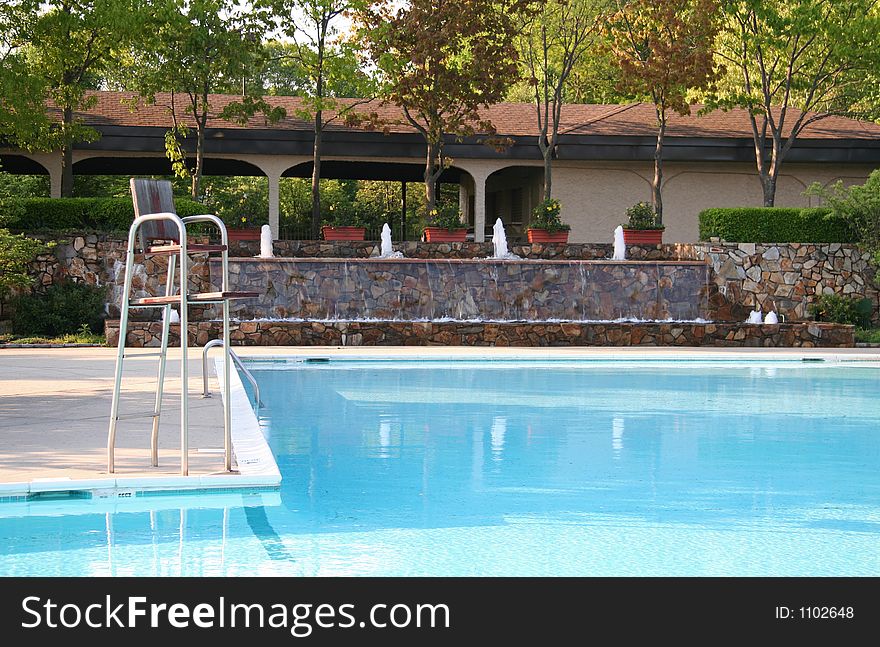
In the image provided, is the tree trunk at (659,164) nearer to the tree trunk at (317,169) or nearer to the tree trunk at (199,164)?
the tree trunk at (317,169)

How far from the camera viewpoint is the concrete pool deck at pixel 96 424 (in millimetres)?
5758

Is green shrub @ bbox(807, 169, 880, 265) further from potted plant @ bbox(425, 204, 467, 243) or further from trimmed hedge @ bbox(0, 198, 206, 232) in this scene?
trimmed hedge @ bbox(0, 198, 206, 232)

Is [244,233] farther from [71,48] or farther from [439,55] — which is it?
[439,55]

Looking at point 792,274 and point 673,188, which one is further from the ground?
point 673,188

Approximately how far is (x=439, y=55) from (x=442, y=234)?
423cm

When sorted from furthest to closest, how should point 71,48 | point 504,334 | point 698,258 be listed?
point 71,48 < point 698,258 < point 504,334

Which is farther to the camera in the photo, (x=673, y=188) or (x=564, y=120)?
(x=564, y=120)

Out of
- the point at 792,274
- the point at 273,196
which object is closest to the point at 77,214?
the point at 273,196

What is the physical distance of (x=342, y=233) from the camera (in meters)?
24.3

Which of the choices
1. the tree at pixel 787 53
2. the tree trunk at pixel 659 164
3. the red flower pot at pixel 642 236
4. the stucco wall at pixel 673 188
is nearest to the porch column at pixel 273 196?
the stucco wall at pixel 673 188

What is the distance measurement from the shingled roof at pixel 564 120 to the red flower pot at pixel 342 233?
2.90 metres

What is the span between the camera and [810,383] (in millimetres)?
13570

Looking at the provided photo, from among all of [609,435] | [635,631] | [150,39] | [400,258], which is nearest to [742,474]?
[609,435]

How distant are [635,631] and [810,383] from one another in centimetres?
1072
